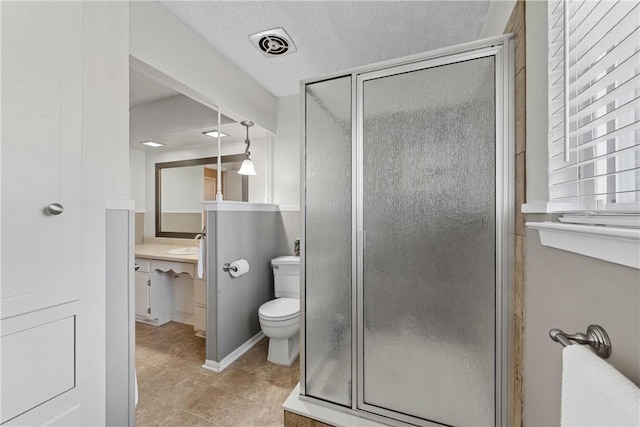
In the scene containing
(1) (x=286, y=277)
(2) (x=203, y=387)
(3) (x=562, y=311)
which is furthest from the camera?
(1) (x=286, y=277)

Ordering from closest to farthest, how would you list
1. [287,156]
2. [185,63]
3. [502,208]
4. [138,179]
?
[502,208] < [185,63] < [287,156] < [138,179]

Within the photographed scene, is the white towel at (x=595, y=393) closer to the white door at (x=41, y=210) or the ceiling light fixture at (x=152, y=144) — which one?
the white door at (x=41, y=210)

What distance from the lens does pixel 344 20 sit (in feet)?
5.87

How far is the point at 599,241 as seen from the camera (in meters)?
0.58

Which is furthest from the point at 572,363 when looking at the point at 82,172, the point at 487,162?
the point at 82,172

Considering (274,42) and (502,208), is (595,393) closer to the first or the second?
(502,208)

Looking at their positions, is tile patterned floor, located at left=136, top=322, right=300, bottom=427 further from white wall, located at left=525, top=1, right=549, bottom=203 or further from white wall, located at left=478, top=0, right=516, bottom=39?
white wall, located at left=478, top=0, right=516, bottom=39

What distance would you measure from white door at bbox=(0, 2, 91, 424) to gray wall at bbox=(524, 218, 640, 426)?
1601 millimetres

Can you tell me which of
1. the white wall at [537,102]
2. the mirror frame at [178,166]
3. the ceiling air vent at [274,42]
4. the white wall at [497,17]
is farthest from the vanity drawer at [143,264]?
the white wall at [497,17]

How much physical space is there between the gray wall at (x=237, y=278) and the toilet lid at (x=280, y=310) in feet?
0.83

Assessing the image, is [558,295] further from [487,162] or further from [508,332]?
[487,162]

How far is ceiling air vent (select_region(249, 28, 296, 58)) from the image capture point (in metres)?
1.89

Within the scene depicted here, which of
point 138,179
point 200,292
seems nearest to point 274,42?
point 200,292

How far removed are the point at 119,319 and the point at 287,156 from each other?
2151mm
